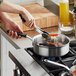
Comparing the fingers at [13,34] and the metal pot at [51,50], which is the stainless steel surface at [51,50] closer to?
the metal pot at [51,50]

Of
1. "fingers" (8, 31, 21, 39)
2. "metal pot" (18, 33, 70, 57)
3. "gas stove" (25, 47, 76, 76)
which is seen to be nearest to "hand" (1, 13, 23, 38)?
"fingers" (8, 31, 21, 39)

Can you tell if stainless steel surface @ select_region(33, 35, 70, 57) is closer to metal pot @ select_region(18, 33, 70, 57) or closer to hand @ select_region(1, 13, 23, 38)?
metal pot @ select_region(18, 33, 70, 57)

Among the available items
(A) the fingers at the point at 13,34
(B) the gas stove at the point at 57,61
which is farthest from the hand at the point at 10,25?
(B) the gas stove at the point at 57,61

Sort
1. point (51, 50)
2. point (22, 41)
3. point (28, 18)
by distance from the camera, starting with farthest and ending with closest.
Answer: point (28, 18) < point (22, 41) < point (51, 50)

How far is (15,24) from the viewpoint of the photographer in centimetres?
252

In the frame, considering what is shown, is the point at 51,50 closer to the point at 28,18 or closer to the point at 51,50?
the point at 51,50

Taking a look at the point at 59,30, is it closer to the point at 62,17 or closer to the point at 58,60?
the point at 62,17

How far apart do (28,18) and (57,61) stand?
75 cm

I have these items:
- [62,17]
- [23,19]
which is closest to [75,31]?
[62,17]

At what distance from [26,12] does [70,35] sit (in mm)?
422

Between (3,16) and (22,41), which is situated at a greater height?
(3,16)

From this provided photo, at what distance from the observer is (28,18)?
255cm

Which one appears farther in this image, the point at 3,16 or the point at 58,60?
the point at 3,16

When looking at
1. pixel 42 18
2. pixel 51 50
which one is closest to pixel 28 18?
pixel 42 18
